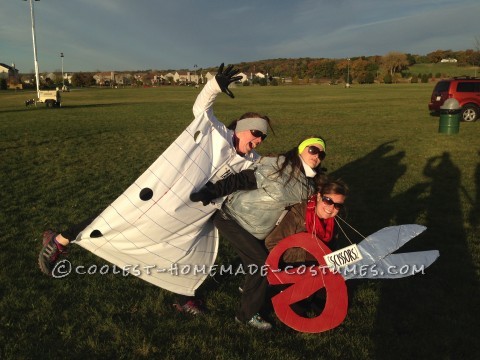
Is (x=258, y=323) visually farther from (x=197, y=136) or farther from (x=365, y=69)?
(x=365, y=69)

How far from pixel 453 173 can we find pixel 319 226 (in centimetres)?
743

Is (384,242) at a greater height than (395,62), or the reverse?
(395,62)

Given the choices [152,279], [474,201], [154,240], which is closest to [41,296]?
[152,279]

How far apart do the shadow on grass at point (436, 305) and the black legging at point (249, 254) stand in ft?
3.71

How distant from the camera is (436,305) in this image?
13.7 feet

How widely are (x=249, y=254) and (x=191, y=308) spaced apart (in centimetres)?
91

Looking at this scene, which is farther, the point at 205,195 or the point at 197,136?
the point at 197,136

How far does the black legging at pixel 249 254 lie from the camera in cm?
356

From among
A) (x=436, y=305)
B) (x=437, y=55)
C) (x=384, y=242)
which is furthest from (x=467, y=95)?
(x=437, y=55)

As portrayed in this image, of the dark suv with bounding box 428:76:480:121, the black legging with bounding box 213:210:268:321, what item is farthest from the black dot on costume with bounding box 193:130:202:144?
the dark suv with bounding box 428:76:480:121

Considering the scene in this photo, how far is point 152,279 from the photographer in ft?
12.1

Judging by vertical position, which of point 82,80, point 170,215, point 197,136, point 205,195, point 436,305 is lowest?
point 436,305

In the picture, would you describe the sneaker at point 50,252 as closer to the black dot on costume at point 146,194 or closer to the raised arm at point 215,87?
the black dot on costume at point 146,194

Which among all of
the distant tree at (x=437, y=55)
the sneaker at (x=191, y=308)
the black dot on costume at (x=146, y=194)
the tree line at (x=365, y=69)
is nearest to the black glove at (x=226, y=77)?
the black dot on costume at (x=146, y=194)
